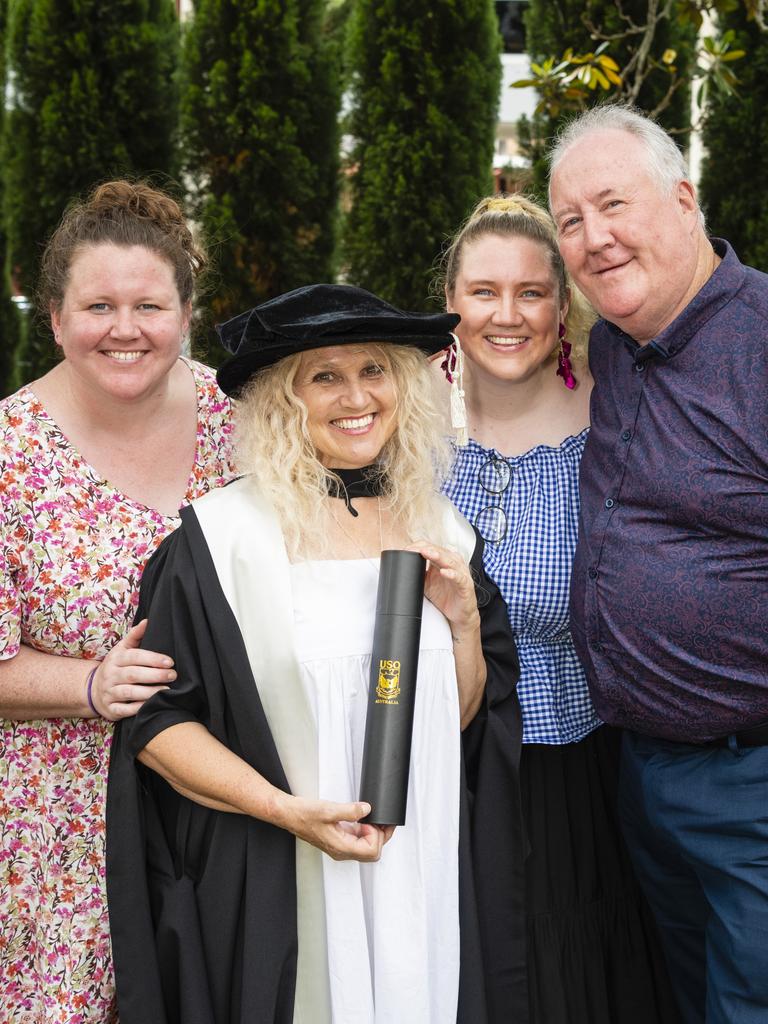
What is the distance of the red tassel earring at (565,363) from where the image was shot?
3.00 metres

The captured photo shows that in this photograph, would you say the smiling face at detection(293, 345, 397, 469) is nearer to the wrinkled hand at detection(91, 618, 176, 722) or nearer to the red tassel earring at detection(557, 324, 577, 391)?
the wrinkled hand at detection(91, 618, 176, 722)

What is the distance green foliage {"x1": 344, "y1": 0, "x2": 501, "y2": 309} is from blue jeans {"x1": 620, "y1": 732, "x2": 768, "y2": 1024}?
3.04 meters

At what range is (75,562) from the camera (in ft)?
8.41

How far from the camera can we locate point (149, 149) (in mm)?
5176

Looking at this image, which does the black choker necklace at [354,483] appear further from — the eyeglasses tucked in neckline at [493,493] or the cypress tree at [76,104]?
the cypress tree at [76,104]

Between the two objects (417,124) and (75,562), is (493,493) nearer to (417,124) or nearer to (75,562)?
(75,562)

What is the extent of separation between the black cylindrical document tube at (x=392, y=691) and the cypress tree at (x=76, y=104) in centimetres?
326

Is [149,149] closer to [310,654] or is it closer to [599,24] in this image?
[599,24]

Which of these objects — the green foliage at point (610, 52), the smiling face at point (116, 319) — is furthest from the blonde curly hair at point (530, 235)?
the green foliage at point (610, 52)

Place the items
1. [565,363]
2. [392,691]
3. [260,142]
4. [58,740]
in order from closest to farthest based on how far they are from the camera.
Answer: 1. [392,691]
2. [58,740]
3. [565,363]
4. [260,142]

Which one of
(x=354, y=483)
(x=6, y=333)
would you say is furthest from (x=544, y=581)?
(x=6, y=333)

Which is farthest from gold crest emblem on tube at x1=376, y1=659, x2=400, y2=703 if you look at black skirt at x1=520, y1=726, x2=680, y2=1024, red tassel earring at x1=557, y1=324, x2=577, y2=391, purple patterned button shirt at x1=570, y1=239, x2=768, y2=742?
red tassel earring at x1=557, y1=324, x2=577, y2=391

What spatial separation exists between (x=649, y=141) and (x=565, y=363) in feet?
2.07

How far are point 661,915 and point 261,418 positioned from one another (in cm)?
156
